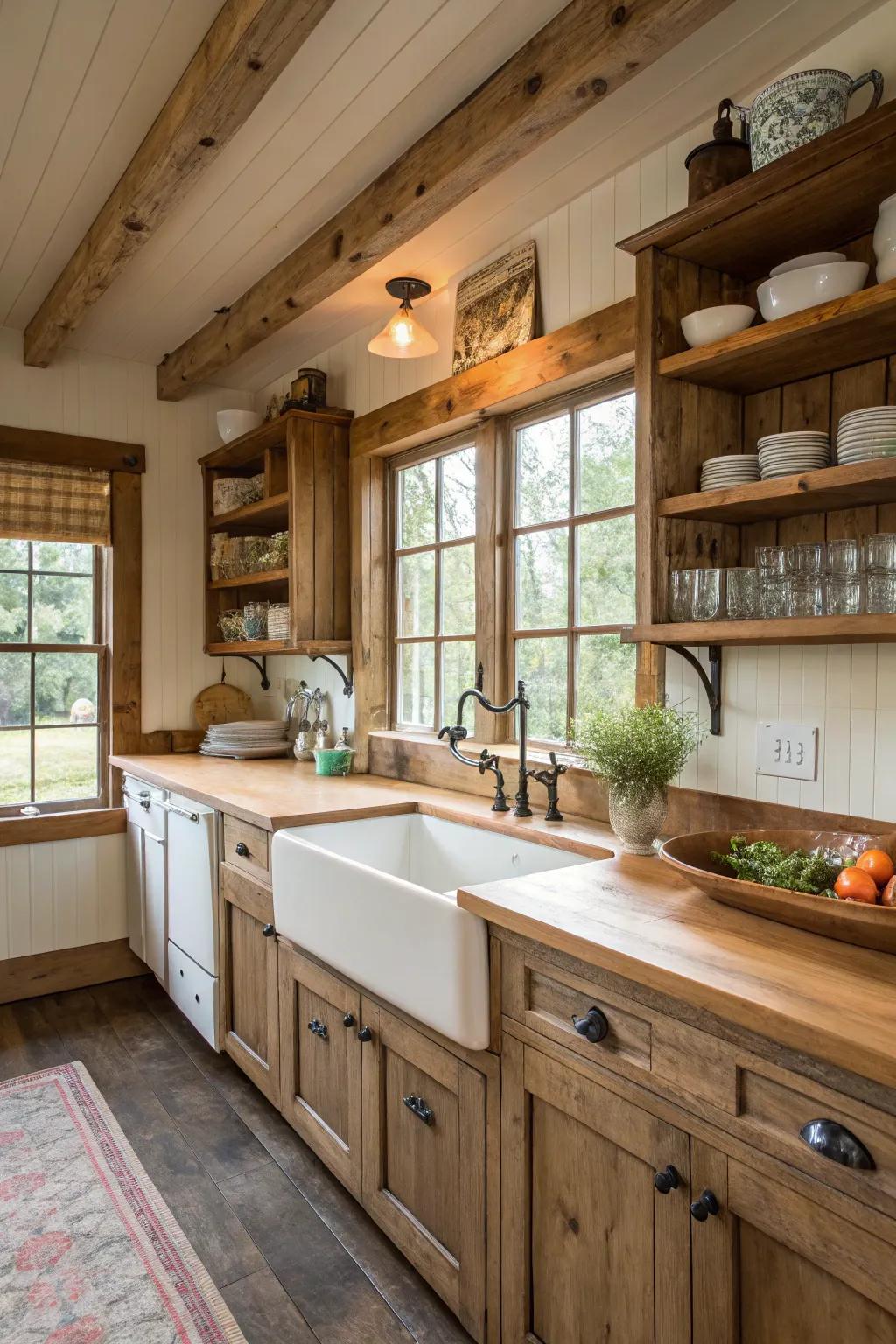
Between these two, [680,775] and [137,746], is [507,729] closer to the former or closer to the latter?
[680,775]

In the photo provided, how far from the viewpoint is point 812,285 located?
1.49 m

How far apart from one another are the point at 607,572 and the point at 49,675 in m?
2.49

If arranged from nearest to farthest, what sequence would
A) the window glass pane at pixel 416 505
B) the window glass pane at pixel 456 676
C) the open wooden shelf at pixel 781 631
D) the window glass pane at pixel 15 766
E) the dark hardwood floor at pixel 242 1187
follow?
1. the open wooden shelf at pixel 781 631
2. the dark hardwood floor at pixel 242 1187
3. the window glass pane at pixel 456 676
4. the window glass pane at pixel 416 505
5. the window glass pane at pixel 15 766

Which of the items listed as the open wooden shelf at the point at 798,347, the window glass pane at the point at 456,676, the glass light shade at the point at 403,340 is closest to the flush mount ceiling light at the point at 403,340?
the glass light shade at the point at 403,340

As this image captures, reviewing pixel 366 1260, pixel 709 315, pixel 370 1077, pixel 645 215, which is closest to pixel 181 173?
pixel 645 215

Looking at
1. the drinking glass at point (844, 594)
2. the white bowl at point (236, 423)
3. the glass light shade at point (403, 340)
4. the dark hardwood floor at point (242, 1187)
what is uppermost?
the white bowl at point (236, 423)

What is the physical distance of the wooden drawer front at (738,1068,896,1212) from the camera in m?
0.93

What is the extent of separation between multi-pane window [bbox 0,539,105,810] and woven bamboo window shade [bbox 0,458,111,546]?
0.09m

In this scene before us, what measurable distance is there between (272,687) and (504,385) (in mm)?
2050

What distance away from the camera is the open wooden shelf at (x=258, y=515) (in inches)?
132

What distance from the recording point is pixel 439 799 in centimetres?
254

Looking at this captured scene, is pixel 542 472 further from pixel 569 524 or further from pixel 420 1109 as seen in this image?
pixel 420 1109

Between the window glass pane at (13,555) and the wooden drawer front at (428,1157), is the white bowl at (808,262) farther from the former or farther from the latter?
the window glass pane at (13,555)

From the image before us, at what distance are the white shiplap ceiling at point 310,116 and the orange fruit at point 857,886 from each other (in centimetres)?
160
